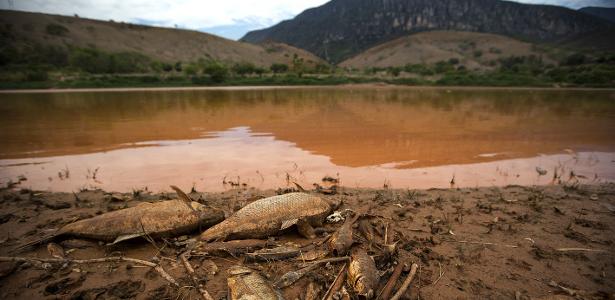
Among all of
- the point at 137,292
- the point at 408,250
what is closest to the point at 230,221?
the point at 137,292

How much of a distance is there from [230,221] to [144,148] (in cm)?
617

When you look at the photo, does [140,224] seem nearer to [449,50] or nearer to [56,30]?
[56,30]

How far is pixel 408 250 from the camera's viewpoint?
320 cm

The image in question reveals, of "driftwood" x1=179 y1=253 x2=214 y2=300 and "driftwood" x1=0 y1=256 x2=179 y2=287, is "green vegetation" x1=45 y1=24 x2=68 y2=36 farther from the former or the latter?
"driftwood" x1=179 y1=253 x2=214 y2=300

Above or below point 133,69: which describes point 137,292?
below

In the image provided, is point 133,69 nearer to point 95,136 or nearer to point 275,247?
point 95,136

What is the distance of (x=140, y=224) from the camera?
3182 mm

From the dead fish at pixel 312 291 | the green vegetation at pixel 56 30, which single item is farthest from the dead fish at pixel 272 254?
the green vegetation at pixel 56 30

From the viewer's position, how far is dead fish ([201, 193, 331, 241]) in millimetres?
3248

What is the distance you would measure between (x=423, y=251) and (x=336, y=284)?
1.21m

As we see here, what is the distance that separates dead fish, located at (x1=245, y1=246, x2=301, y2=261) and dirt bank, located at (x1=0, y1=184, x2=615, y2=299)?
8cm

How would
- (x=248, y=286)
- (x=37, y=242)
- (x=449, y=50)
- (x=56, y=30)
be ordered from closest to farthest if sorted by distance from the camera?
(x=248, y=286) < (x=37, y=242) < (x=56, y=30) < (x=449, y=50)

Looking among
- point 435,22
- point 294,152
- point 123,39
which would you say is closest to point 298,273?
point 294,152

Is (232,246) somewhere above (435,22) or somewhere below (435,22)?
below
